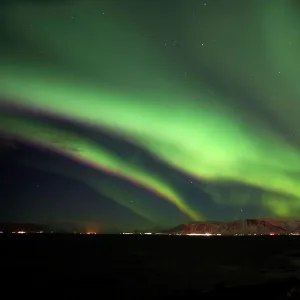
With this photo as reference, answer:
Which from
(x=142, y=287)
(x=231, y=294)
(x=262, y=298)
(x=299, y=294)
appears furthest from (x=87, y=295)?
(x=299, y=294)

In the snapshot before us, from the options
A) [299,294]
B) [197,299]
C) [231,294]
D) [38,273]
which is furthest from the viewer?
[38,273]

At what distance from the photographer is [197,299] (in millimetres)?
43625

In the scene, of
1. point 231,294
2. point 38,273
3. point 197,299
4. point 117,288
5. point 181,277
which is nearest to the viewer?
point 197,299

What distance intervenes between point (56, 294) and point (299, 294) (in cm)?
2786

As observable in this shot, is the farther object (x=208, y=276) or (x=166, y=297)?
(x=208, y=276)

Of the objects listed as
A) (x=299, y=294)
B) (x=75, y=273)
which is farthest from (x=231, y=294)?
(x=75, y=273)

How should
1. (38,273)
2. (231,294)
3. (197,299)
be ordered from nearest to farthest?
(197,299), (231,294), (38,273)

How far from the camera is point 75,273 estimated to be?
7325cm

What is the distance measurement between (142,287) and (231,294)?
42.6 feet

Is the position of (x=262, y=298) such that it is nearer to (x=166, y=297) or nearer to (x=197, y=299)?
(x=197, y=299)


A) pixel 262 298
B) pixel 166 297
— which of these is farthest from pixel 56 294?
pixel 262 298

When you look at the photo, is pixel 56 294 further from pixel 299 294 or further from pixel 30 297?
pixel 299 294

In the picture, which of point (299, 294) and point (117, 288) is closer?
point (299, 294)

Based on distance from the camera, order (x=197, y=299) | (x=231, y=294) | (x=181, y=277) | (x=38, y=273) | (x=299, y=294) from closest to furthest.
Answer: (x=299, y=294) → (x=197, y=299) → (x=231, y=294) → (x=181, y=277) → (x=38, y=273)
